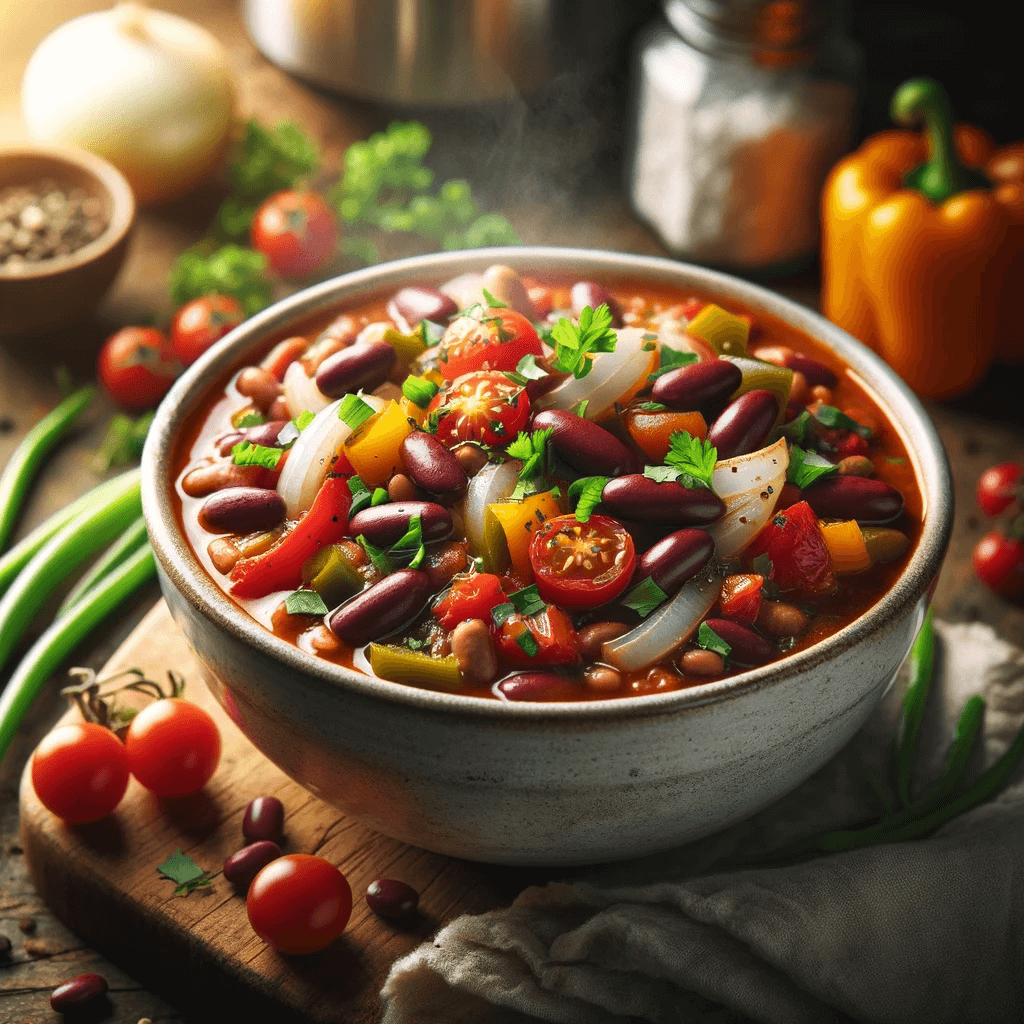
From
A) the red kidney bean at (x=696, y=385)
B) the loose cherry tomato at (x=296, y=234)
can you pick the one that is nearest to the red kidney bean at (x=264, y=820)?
the red kidney bean at (x=696, y=385)

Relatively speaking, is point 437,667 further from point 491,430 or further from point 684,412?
point 684,412

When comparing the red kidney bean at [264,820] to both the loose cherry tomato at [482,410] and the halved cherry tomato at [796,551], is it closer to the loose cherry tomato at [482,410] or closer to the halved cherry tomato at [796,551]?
the loose cherry tomato at [482,410]

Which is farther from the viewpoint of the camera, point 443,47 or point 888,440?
point 443,47

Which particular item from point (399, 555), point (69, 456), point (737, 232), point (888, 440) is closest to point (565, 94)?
point (737, 232)

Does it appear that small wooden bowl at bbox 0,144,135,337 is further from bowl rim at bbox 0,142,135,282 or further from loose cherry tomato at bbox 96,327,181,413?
loose cherry tomato at bbox 96,327,181,413

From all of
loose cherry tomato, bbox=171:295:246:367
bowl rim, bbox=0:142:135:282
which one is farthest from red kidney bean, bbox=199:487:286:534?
bowl rim, bbox=0:142:135:282

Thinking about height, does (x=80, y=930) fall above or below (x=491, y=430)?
below
